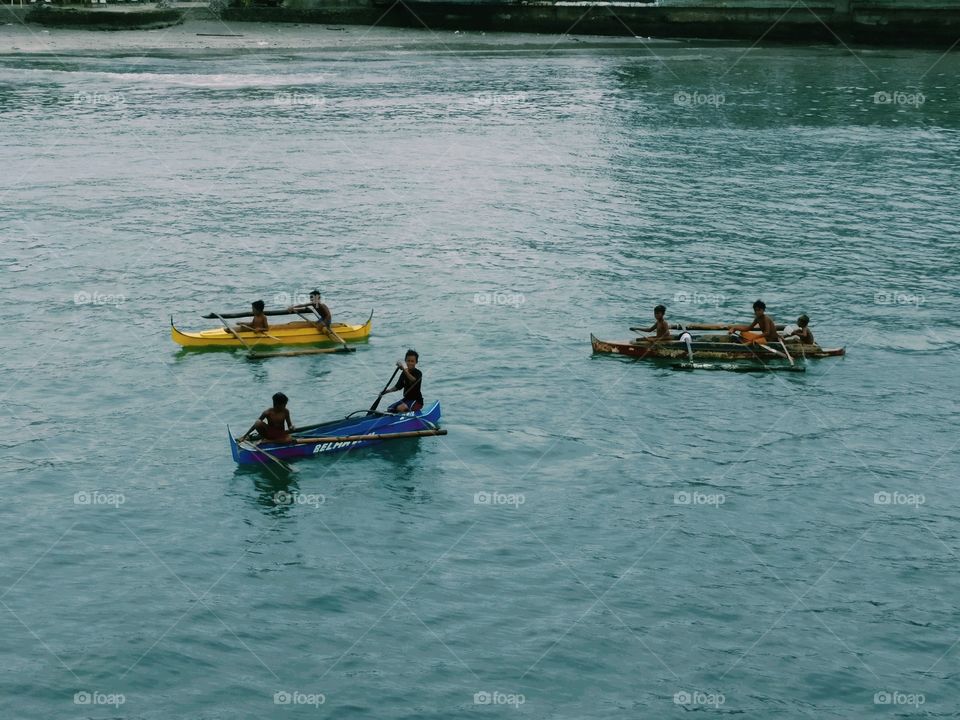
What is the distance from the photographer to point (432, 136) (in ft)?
249

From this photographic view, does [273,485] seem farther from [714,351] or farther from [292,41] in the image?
[292,41]

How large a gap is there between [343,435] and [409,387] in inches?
92.2

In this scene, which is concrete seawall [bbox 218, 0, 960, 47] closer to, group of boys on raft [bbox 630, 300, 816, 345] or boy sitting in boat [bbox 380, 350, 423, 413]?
group of boys on raft [bbox 630, 300, 816, 345]

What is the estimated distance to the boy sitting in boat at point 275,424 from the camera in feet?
102

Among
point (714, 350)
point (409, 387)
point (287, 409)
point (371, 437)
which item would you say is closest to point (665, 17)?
point (714, 350)

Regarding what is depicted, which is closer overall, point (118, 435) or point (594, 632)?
point (594, 632)

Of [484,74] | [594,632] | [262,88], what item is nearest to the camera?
[594,632]

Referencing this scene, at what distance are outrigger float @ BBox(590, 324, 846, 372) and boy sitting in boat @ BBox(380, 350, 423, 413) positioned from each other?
9238 millimetres

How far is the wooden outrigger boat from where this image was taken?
39094mm

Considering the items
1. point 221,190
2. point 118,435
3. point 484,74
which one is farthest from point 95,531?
point 484,74

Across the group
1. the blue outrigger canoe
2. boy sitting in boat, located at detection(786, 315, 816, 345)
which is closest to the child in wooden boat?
the blue outrigger canoe

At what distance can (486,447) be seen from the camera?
33.8 metres

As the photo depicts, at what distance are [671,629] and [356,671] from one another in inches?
260

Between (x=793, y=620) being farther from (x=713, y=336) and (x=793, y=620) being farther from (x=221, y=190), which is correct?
(x=221, y=190)
